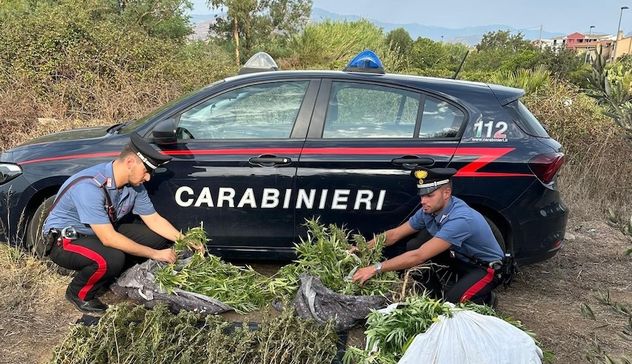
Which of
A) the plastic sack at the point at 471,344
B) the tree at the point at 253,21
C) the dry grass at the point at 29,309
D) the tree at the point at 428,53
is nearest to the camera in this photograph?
the plastic sack at the point at 471,344

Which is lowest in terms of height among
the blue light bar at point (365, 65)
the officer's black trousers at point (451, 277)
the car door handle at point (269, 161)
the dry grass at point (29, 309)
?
the dry grass at point (29, 309)

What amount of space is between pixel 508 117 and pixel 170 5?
16.9 m

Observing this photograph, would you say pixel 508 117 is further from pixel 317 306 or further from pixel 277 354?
pixel 277 354

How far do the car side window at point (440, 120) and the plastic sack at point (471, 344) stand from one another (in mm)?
1706

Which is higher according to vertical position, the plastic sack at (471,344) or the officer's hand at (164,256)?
the plastic sack at (471,344)

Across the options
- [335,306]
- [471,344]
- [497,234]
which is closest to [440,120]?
[497,234]

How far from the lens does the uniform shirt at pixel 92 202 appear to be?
3467 millimetres

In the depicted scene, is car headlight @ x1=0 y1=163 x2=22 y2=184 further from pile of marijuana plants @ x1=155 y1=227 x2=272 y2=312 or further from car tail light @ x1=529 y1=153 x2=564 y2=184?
car tail light @ x1=529 y1=153 x2=564 y2=184

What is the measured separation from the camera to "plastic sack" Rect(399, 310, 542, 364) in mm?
2488

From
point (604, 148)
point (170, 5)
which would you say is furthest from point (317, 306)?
point (170, 5)

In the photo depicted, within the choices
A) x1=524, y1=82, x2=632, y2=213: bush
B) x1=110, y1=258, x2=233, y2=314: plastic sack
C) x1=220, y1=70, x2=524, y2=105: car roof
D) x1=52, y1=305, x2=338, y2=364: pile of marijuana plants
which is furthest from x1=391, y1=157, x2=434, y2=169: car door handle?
x1=524, y1=82, x2=632, y2=213: bush

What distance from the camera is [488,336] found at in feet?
8.44

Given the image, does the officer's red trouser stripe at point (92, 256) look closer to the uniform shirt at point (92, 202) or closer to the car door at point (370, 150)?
the uniform shirt at point (92, 202)

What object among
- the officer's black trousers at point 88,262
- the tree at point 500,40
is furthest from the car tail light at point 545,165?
the tree at point 500,40
